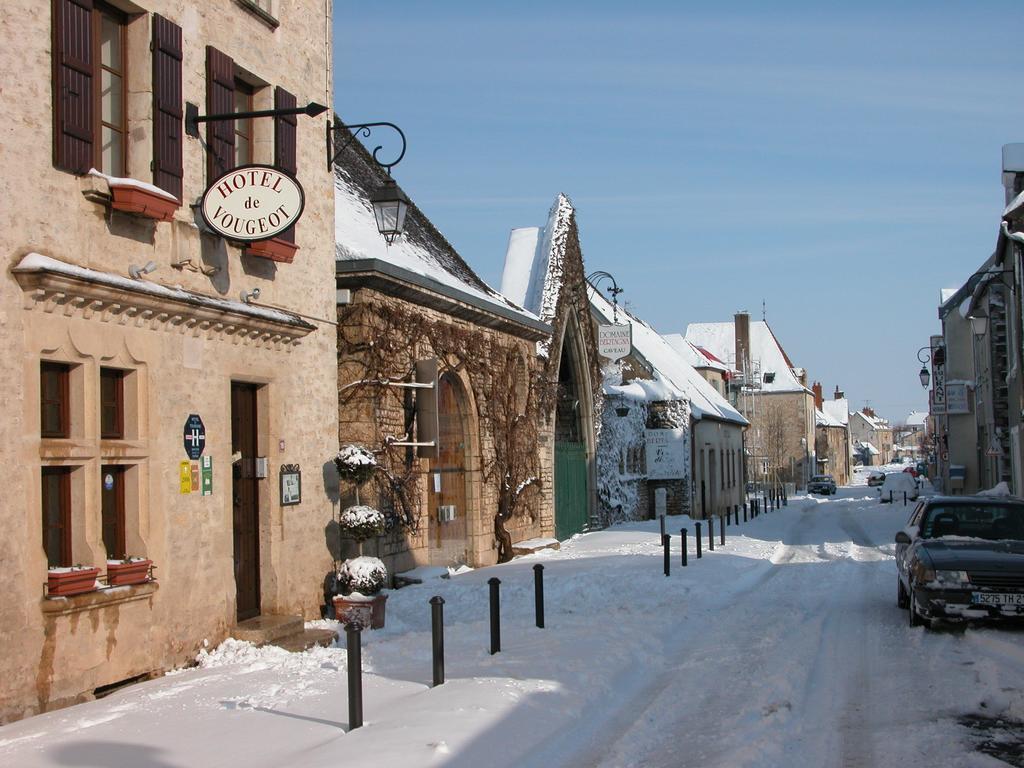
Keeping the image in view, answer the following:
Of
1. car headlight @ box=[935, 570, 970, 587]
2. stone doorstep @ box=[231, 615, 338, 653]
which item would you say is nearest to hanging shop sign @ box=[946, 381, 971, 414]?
car headlight @ box=[935, 570, 970, 587]

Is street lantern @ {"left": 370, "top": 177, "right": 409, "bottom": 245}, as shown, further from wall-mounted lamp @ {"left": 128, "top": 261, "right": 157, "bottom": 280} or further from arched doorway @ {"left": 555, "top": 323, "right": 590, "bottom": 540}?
arched doorway @ {"left": 555, "top": 323, "right": 590, "bottom": 540}

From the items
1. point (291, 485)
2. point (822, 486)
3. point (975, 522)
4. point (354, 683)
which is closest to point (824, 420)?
point (822, 486)

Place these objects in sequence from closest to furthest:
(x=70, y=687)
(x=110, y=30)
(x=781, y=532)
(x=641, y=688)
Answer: (x=70, y=687)
(x=641, y=688)
(x=110, y=30)
(x=781, y=532)

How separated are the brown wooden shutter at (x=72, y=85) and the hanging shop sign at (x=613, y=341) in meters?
22.2

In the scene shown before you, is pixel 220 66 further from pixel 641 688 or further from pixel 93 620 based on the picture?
pixel 641 688

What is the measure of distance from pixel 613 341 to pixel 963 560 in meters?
19.7

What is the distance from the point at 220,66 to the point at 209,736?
6925mm

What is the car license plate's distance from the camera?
11.2 metres

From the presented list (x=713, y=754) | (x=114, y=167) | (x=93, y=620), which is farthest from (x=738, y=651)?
(x=114, y=167)

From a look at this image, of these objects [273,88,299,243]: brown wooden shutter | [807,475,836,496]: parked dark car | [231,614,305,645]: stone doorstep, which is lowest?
[807,475,836,496]: parked dark car

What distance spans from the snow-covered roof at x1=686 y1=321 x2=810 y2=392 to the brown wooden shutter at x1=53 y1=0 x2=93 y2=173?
232ft

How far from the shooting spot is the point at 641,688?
9.53 metres

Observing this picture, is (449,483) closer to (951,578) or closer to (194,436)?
(194,436)

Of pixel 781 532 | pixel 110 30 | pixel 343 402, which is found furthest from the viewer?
pixel 781 532
